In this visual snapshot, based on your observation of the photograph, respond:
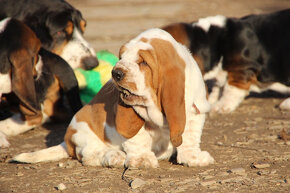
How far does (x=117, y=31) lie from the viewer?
1077cm

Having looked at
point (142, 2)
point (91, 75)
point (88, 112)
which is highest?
point (88, 112)

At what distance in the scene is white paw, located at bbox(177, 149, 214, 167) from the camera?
4.06 m

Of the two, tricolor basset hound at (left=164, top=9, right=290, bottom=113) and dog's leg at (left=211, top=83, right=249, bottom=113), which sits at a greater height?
tricolor basset hound at (left=164, top=9, right=290, bottom=113)

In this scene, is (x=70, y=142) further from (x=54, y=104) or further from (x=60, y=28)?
(x=60, y=28)

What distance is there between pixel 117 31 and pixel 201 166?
275 inches

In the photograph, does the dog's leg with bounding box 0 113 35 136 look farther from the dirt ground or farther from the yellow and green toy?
the yellow and green toy

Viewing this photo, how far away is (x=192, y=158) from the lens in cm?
405

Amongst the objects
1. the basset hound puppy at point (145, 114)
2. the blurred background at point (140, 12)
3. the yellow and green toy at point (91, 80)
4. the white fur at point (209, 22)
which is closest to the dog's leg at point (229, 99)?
the white fur at point (209, 22)

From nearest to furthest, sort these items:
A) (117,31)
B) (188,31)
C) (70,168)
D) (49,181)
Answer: (49,181), (70,168), (188,31), (117,31)

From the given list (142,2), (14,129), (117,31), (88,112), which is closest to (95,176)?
(88,112)

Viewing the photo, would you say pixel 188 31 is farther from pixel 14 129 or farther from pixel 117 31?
pixel 117 31

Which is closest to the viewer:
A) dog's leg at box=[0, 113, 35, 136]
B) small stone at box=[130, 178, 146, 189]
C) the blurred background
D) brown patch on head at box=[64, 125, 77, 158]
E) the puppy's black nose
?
the puppy's black nose

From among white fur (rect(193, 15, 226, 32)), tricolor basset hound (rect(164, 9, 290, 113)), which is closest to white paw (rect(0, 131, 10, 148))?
tricolor basset hound (rect(164, 9, 290, 113))

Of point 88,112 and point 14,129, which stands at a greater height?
point 88,112
